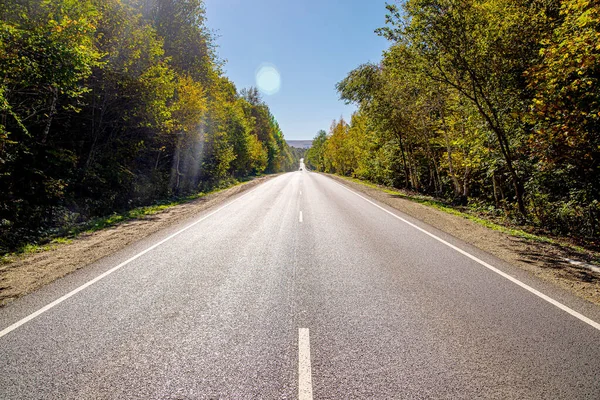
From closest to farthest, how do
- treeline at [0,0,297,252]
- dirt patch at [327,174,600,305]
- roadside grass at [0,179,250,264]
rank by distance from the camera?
1. dirt patch at [327,174,600,305]
2. roadside grass at [0,179,250,264]
3. treeline at [0,0,297,252]

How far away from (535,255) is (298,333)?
6.38 meters

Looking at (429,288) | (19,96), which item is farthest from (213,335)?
(19,96)

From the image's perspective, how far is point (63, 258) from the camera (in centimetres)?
613

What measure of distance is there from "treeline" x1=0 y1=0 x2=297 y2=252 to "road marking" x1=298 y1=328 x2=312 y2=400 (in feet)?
26.6

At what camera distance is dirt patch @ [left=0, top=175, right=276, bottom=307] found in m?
4.73

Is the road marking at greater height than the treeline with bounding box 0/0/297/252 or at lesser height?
lesser

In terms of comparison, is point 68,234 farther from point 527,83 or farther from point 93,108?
point 527,83

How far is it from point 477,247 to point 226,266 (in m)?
6.21

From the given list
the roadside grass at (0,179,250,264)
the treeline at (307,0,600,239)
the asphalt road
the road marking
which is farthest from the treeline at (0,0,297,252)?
the treeline at (307,0,600,239)

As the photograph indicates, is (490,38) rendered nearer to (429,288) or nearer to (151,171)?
(429,288)

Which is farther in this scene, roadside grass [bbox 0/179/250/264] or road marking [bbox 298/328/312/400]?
roadside grass [bbox 0/179/250/264]

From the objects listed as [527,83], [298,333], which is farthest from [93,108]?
[527,83]

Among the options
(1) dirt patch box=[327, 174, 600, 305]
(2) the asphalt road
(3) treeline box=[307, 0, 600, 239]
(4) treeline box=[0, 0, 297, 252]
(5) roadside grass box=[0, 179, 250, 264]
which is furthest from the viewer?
(3) treeline box=[307, 0, 600, 239]

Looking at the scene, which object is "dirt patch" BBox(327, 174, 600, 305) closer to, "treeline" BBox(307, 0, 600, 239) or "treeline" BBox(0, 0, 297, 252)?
"treeline" BBox(307, 0, 600, 239)
